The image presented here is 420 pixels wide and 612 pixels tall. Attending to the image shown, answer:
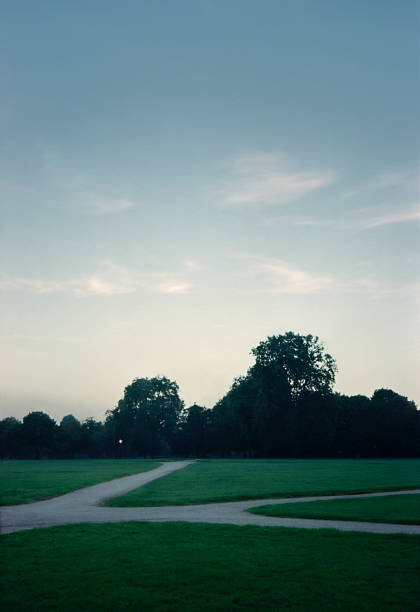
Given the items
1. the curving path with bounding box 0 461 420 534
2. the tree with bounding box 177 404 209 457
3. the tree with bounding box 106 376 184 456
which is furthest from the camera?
the tree with bounding box 177 404 209 457

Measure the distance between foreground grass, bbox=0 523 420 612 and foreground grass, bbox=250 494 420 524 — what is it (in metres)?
3.28

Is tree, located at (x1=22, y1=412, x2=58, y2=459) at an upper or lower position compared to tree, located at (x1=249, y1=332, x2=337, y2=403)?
lower

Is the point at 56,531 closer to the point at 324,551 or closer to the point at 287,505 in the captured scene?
the point at 324,551

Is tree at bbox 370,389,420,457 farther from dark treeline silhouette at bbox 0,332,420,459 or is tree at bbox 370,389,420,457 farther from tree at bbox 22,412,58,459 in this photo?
tree at bbox 22,412,58,459

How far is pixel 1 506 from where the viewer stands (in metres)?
21.0

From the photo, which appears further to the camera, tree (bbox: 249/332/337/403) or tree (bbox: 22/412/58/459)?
tree (bbox: 22/412/58/459)

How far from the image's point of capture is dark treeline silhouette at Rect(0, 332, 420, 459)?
8725 cm

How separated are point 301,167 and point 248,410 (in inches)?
2675

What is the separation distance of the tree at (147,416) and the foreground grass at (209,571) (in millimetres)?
108340

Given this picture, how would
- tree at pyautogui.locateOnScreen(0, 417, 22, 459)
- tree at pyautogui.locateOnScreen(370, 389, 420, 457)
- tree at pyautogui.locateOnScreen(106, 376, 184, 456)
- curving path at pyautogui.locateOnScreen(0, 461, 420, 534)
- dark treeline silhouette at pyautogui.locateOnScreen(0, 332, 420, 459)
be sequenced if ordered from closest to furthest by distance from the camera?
curving path at pyautogui.locateOnScreen(0, 461, 420, 534)
dark treeline silhouette at pyautogui.locateOnScreen(0, 332, 420, 459)
tree at pyautogui.locateOnScreen(370, 389, 420, 457)
tree at pyautogui.locateOnScreen(106, 376, 184, 456)
tree at pyautogui.locateOnScreen(0, 417, 22, 459)

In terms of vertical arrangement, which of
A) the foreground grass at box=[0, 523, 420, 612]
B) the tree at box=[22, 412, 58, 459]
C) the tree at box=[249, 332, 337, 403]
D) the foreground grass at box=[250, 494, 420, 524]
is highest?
the tree at box=[249, 332, 337, 403]

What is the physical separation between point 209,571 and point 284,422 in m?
79.5

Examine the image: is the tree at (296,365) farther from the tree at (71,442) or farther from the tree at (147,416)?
the tree at (71,442)

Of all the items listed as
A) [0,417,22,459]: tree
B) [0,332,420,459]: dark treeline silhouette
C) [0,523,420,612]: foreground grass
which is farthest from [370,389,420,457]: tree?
[0,523,420,612]: foreground grass
